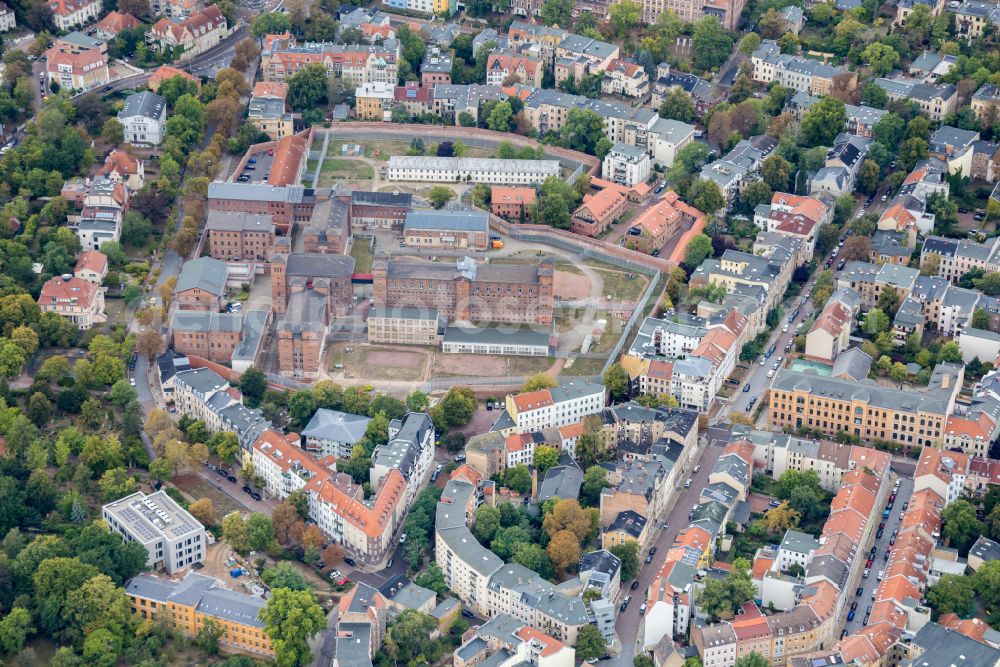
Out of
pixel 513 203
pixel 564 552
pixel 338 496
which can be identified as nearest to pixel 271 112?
pixel 513 203

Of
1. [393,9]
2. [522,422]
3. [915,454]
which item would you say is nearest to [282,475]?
[522,422]

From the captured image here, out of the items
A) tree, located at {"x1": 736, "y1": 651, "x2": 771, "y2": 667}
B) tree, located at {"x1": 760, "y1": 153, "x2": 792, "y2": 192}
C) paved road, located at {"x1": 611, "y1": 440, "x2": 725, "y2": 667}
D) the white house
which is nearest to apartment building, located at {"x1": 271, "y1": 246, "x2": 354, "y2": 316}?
the white house

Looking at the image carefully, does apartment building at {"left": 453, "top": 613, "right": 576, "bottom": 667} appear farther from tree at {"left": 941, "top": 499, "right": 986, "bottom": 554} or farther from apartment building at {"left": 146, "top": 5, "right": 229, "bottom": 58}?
apartment building at {"left": 146, "top": 5, "right": 229, "bottom": 58}

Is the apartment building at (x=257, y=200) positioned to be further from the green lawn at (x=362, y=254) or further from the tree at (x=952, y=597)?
the tree at (x=952, y=597)

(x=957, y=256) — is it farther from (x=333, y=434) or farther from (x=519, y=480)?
(x=333, y=434)

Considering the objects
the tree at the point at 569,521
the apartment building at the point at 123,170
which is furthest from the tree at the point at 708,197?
the apartment building at the point at 123,170

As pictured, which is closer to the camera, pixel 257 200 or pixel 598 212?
pixel 257 200
